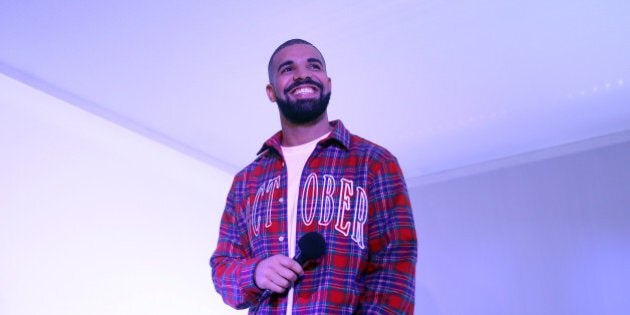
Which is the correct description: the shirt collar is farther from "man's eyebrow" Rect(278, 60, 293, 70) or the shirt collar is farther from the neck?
"man's eyebrow" Rect(278, 60, 293, 70)

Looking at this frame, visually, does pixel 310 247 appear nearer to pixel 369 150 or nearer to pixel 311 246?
pixel 311 246

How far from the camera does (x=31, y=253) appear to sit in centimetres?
226

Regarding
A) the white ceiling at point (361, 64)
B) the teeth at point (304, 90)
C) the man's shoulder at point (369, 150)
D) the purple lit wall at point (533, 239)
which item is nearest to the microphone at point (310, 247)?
the man's shoulder at point (369, 150)

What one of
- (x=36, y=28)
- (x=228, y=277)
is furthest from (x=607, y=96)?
(x=36, y=28)

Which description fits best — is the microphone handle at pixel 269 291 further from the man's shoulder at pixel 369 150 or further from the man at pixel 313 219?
the man's shoulder at pixel 369 150

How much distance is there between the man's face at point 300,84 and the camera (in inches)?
43.3

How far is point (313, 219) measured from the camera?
961 mm

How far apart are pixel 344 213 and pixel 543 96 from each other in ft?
7.04

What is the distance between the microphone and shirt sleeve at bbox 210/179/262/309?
105 millimetres

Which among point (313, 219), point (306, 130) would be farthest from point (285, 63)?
point (313, 219)

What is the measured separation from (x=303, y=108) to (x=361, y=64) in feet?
4.64

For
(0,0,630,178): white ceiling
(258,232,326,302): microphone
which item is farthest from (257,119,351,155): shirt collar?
(0,0,630,178): white ceiling

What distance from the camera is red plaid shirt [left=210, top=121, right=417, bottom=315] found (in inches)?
35.1

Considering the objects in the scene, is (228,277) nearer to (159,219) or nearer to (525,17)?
(525,17)
